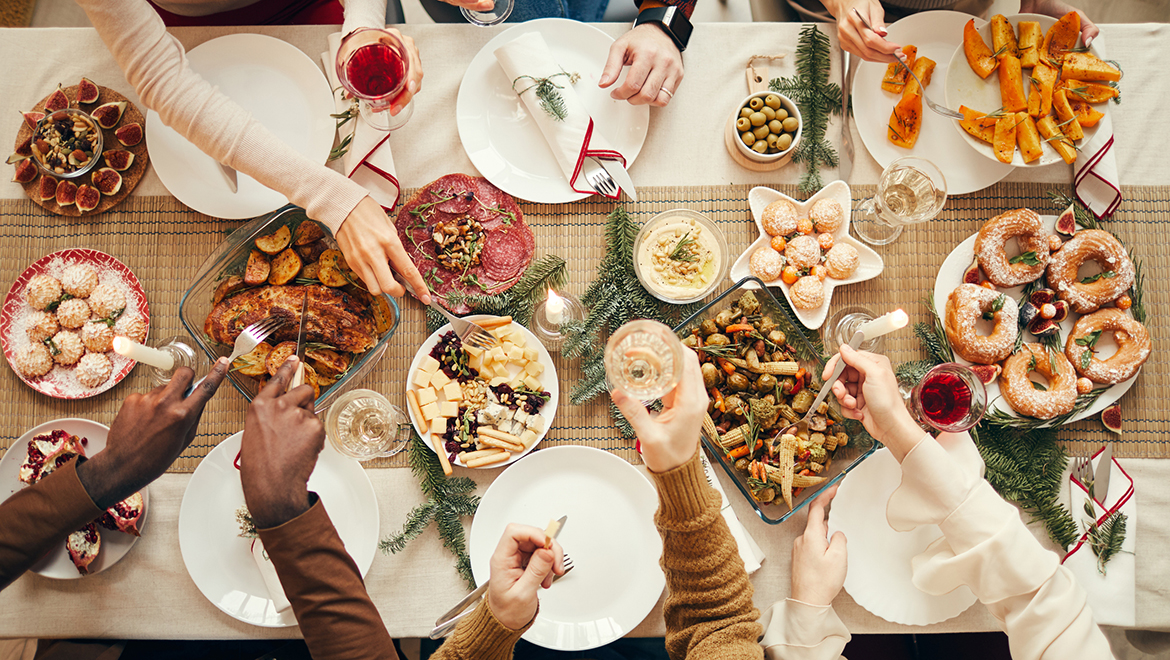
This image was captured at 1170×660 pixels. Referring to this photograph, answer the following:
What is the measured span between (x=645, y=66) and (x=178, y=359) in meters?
1.51

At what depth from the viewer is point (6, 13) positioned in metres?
2.68

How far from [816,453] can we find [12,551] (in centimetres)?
194

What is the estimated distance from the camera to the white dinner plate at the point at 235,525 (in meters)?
1.59

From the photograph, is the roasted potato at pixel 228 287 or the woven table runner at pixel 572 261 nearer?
the roasted potato at pixel 228 287

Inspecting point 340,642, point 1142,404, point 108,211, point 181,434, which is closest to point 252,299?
point 181,434

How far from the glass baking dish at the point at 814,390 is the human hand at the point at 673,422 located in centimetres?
34

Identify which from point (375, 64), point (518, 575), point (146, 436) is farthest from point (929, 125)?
point (146, 436)

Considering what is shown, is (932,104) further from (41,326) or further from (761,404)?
(41,326)

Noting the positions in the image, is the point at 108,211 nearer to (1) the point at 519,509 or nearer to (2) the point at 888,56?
(1) the point at 519,509

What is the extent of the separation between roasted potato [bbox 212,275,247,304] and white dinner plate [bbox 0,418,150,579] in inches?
18.9

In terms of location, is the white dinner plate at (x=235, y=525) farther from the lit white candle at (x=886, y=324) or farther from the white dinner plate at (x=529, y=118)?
the lit white candle at (x=886, y=324)

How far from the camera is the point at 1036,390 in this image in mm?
1604

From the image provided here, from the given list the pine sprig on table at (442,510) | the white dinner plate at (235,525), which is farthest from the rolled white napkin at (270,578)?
the pine sprig on table at (442,510)

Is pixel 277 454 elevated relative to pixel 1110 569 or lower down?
elevated
